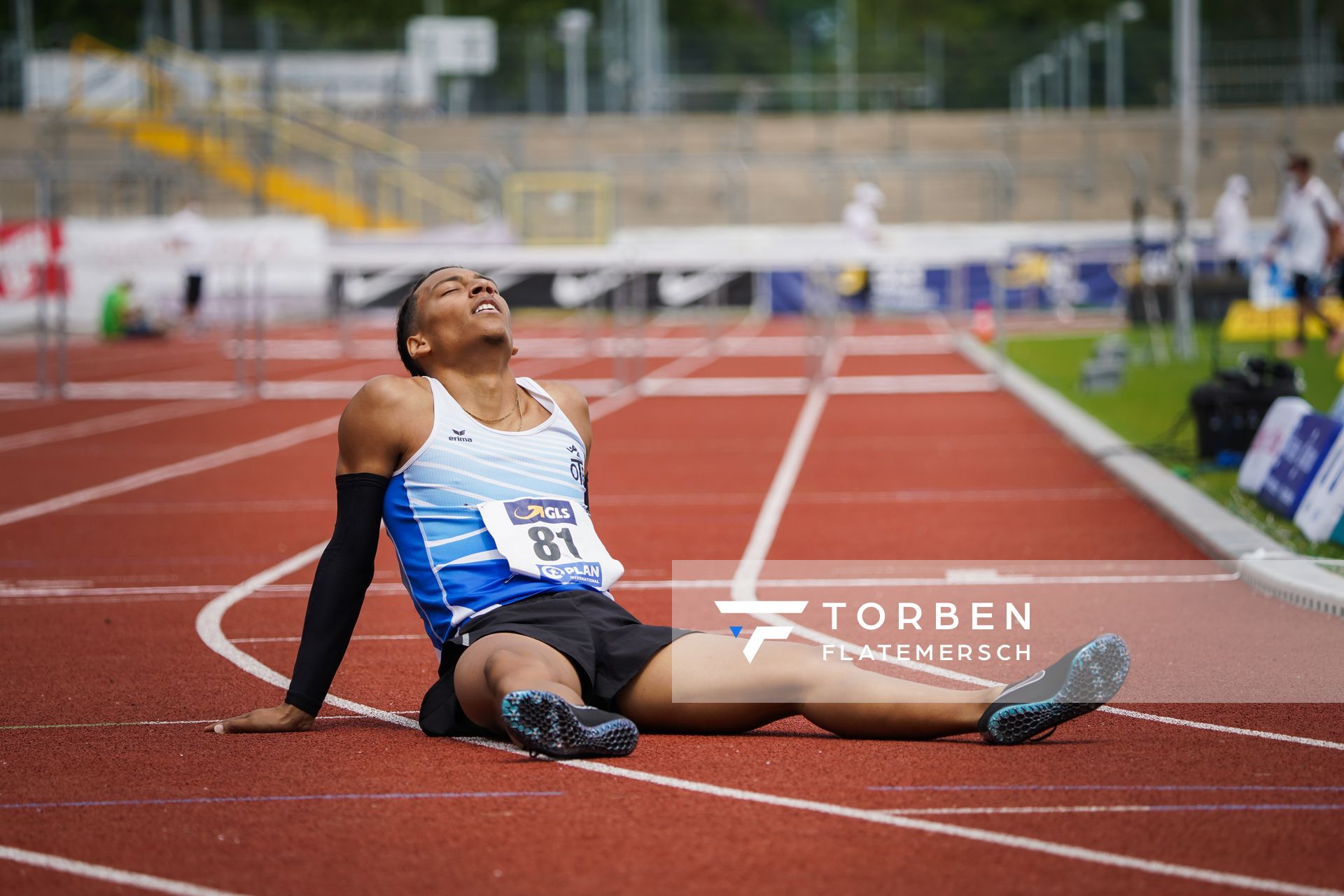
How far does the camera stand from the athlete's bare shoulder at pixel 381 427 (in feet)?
16.0

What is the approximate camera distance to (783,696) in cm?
473

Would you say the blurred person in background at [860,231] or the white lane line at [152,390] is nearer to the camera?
the white lane line at [152,390]

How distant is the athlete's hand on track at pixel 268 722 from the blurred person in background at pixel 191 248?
15722 millimetres

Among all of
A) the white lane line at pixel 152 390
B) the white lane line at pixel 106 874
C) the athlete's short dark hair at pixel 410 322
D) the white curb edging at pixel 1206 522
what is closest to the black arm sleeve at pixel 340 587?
the athlete's short dark hair at pixel 410 322

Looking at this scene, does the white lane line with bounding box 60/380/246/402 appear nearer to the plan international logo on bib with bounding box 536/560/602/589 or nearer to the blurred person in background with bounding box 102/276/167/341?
the blurred person in background with bounding box 102/276/167/341

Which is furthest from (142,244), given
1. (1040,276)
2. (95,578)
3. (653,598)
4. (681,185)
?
(681,185)

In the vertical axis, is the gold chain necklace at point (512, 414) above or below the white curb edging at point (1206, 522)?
above

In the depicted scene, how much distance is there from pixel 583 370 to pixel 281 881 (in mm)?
19780

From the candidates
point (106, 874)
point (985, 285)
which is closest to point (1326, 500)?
point (106, 874)

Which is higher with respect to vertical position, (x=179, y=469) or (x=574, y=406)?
(x=574, y=406)

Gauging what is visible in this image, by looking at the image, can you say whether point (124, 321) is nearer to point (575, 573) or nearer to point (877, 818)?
point (575, 573)

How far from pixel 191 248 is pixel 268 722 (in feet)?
52.3

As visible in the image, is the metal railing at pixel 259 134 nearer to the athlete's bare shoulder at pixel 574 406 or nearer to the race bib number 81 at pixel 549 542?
the athlete's bare shoulder at pixel 574 406

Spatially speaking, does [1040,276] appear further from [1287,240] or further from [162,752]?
[162,752]
